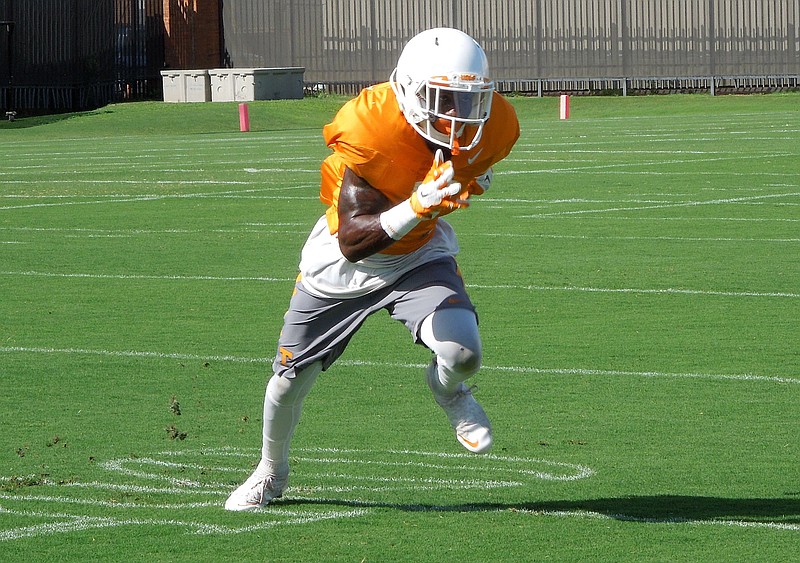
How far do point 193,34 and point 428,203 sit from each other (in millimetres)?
42946

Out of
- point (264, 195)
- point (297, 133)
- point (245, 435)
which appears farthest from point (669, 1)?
point (245, 435)

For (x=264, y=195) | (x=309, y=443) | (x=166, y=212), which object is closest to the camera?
(x=309, y=443)

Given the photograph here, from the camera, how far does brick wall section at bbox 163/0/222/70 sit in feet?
156

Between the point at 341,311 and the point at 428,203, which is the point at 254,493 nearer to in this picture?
the point at 341,311

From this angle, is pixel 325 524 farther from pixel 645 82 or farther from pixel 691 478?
pixel 645 82

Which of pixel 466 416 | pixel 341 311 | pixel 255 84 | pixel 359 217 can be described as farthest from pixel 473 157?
pixel 255 84

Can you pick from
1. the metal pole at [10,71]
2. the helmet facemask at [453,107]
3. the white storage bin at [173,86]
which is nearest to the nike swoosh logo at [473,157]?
the helmet facemask at [453,107]

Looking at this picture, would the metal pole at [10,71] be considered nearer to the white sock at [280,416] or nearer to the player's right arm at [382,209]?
the white sock at [280,416]

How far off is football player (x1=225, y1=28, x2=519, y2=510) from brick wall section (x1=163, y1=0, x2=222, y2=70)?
42.0 metres

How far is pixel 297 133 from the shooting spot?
116 ft

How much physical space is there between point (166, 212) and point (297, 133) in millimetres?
17249

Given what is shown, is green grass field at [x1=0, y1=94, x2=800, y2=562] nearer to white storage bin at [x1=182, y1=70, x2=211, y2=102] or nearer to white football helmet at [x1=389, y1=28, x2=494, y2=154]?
white football helmet at [x1=389, y1=28, x2=494, y2=154]

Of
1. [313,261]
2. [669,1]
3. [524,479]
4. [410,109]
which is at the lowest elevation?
[524,479]

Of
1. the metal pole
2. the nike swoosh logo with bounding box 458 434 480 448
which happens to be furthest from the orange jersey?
the metal pole
